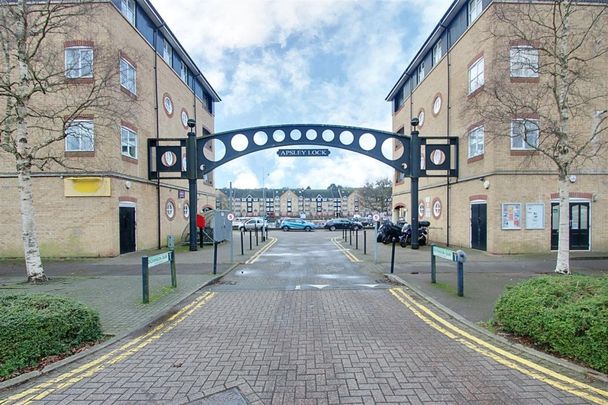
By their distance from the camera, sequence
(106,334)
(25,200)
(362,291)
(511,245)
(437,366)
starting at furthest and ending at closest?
(511,245) < (25,200) < (362,291) < (106,334) < (437,366)

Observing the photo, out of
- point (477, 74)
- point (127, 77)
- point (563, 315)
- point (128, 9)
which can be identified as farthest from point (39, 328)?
point (477, 74)

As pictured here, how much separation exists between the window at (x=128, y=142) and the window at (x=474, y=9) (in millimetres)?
17784

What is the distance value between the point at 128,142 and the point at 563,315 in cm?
1756

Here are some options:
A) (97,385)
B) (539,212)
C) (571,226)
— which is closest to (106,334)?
(97,385)

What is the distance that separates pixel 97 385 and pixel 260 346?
200cm

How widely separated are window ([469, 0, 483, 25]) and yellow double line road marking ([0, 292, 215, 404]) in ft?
61.0

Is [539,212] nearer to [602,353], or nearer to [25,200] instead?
[602,353]

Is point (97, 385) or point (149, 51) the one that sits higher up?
point (149, 51)

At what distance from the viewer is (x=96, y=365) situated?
4.39 m

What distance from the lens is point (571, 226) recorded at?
15516mm

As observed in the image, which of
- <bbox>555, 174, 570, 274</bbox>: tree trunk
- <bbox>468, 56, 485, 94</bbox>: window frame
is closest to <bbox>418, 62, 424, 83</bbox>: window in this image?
<bbox>468, 56, 485, 94</bbox>: window frame

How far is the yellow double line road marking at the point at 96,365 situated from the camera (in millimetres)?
3623

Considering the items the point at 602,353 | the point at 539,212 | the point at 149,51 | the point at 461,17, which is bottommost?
the point at 602,353

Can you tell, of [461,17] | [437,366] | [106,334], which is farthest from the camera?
[461,17]
